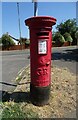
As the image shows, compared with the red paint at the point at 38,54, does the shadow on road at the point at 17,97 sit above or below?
below

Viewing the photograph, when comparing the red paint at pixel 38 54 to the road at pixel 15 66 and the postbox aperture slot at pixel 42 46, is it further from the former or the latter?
the road at pixel 15 66

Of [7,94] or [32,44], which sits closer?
[32,44]

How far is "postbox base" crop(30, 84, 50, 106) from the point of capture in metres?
5.30

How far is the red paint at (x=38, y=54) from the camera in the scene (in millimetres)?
5178

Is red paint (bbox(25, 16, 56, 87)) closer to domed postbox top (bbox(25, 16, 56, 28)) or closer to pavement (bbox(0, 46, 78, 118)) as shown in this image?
domed postbox top (bbox(25, 16, 56, 28))

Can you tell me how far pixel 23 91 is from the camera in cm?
634

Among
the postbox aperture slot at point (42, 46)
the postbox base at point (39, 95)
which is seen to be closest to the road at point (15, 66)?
the postbox base at point (39, 95)

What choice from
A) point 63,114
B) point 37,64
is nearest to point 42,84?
point 37,64

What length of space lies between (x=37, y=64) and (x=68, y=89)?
1681 millimetres

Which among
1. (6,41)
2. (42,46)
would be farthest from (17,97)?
A: (6,41)

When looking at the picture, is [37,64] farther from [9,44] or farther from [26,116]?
[9,44]

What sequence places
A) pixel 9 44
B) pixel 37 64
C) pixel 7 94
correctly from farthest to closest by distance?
pixel 9 44 < pixel 7 94 < pixel 37 64

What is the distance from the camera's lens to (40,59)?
5.29 meters

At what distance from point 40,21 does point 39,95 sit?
1586mm
